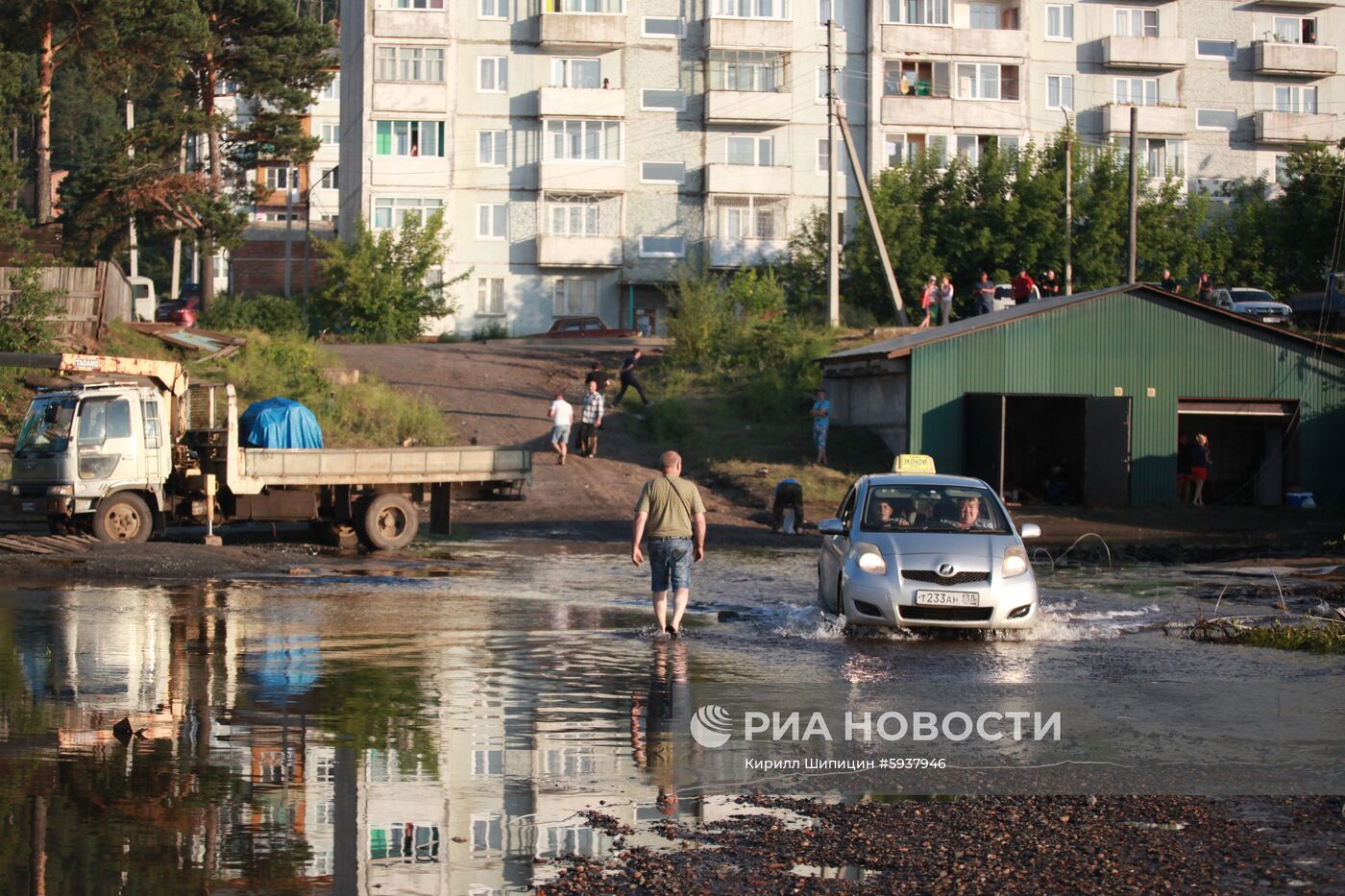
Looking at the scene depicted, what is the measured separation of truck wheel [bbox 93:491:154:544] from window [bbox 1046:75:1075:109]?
55.9 metres

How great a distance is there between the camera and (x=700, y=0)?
222 feet

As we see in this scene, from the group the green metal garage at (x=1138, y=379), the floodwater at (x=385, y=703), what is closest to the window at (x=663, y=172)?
the green metal garage at (x=1138, y=379)

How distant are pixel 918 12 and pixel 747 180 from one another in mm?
11049

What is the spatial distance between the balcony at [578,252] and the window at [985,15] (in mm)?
19346

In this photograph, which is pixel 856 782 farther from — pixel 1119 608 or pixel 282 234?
pixel 282 234

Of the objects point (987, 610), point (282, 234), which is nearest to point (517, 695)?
point (987, 610)

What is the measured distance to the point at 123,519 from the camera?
908 inches

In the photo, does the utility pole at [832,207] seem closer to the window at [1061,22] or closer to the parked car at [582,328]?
the parked car at [582,328]

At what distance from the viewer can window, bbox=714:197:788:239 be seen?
6756 centimetres

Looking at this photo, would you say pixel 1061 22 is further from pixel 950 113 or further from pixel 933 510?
pixel 933 510

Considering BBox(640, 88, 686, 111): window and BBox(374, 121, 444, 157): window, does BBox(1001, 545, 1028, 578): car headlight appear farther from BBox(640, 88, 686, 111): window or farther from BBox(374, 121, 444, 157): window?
BBox(640, 88, 686, 111): window

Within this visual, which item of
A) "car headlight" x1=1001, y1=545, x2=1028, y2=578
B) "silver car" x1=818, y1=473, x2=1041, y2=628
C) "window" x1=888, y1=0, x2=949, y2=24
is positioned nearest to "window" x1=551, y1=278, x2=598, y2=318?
"window" x1=888, y1=0, x2=949, y2=24

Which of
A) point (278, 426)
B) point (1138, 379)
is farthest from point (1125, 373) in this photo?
point (278, 426)

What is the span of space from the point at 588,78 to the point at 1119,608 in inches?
2080
